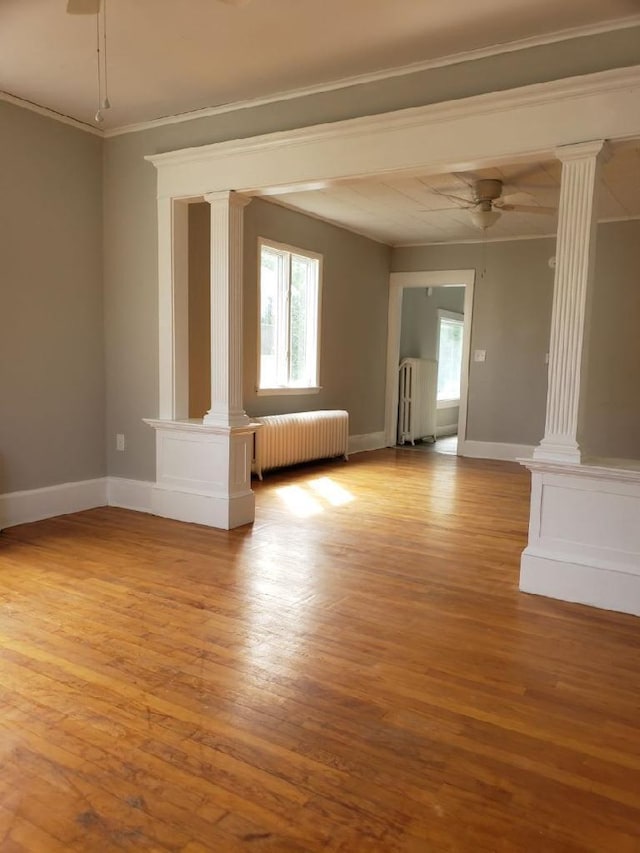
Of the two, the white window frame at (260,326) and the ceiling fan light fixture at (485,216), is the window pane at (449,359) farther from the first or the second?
the ceiling fan light fixture at (485,216)

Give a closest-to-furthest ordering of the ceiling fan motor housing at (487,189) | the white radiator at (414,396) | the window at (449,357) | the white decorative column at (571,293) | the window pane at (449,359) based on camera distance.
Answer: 1. the white decorative column at (571,293)
2. the ceiling fan motor housing at (487,189)
3. the white radiator at (414,396)
4. the window at (449,357)
5. the window pane at (449,359)

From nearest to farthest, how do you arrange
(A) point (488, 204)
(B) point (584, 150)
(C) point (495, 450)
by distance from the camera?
(B) point (584, 150), (A) point (488, 204), (C) point (495, 450)

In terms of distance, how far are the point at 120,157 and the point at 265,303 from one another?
2.11 m

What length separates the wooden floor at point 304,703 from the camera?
158 cm

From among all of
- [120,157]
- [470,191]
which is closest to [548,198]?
[470,191]

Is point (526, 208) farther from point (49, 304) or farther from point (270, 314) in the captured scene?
point (49, 304)

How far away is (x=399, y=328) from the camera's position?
826 centimetres

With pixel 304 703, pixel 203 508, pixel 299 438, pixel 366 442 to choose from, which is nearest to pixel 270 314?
pixel 299 438

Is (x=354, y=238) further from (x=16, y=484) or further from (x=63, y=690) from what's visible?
(x=63, y=690)

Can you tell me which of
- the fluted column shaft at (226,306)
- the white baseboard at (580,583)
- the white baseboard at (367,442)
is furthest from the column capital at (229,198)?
the white baseboard at (367,442)

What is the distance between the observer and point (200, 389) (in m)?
5.34

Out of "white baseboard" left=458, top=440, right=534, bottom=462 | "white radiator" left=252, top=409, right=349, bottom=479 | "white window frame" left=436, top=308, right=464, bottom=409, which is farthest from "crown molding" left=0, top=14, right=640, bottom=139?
"white window frame" left=436, top=308, right=464, bottom=409

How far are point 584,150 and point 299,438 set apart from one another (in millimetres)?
3956

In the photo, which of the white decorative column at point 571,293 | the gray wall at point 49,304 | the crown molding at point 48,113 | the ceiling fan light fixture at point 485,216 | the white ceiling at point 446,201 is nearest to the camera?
the white decorative column at point 571,293
